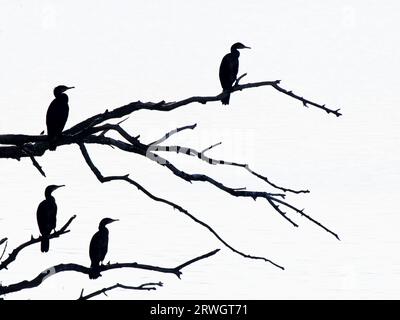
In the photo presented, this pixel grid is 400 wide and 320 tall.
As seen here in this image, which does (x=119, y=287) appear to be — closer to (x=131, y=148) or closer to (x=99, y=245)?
(x=131, y=148)

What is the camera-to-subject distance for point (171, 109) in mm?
7473

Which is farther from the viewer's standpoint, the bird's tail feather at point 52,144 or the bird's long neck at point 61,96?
the bird's long neck at point 61,96

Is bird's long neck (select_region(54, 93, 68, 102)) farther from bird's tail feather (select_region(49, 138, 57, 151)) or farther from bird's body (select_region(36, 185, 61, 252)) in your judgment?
bird's body (select_region(36, 185, 61, 252))

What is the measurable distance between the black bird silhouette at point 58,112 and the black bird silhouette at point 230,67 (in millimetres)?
4011

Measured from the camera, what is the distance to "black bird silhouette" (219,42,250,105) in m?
13.6

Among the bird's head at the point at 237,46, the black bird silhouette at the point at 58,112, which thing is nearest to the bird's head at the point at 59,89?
the black bird silhouette at the point at 58,112

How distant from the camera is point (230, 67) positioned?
45.0 feet

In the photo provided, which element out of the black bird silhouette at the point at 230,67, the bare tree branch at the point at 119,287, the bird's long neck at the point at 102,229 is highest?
the black bird silhouette at the point at 230,67

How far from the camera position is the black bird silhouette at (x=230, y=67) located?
1361 centimetres

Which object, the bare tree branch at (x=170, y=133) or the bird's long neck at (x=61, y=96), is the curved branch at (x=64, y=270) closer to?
the bare tree branch at (x=170, y=133)

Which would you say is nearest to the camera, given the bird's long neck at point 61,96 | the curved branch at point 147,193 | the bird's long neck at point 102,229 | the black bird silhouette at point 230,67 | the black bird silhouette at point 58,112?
the curved branch at point 147,193
